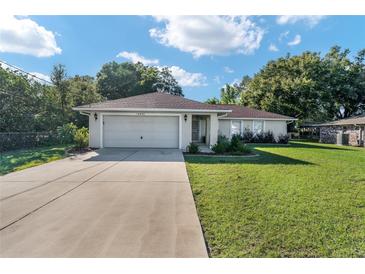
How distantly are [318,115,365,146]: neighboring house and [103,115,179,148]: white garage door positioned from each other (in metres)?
16.1

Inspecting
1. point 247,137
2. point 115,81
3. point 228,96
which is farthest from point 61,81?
point 228,96

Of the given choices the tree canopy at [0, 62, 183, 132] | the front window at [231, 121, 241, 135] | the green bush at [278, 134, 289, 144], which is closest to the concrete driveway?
the tree canopy at [0, 62, 183, 132]

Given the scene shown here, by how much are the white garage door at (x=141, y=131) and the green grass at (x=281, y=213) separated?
6.83 m

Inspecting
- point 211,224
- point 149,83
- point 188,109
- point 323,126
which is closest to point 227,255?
point 211,224

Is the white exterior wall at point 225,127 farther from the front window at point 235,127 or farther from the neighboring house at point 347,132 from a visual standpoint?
the neighboring house at point 347,132

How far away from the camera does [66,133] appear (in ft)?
59.6

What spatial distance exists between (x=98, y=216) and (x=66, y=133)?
52.4 feet

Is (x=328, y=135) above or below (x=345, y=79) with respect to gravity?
below

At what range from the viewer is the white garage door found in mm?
14203

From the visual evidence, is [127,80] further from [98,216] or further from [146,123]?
[98,216]

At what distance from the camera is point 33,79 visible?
59.4ft

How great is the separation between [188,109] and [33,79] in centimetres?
1287

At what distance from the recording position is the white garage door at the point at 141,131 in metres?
14.2

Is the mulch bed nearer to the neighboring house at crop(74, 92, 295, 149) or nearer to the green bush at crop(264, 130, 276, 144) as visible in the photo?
the neighboring house at crop(74, 92, 295, 149)
